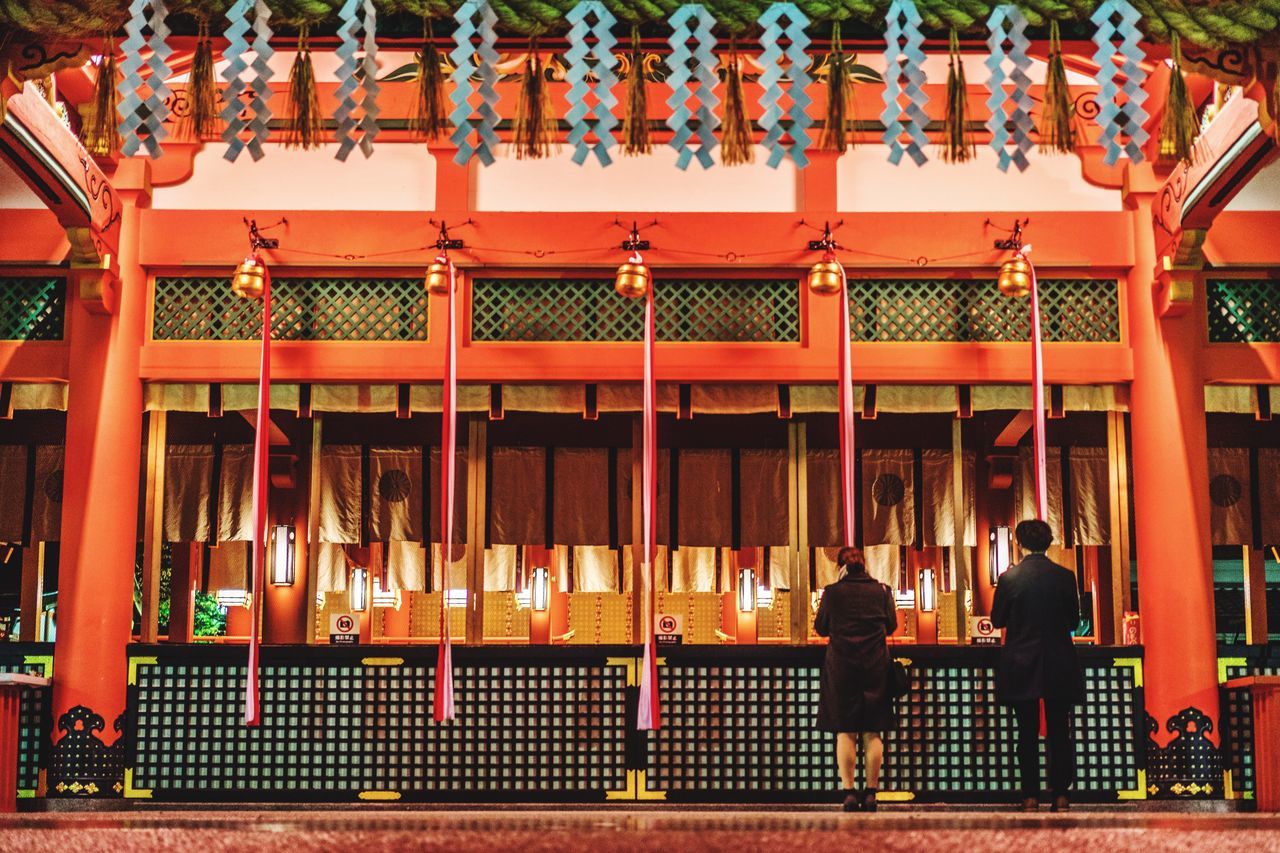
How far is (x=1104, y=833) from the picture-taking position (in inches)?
143

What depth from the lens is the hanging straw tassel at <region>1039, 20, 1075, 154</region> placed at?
6.17 meters

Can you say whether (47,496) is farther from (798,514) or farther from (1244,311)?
(1244,311)

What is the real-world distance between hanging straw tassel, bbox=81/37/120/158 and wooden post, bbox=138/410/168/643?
4417mm

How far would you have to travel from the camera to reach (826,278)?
9.84m

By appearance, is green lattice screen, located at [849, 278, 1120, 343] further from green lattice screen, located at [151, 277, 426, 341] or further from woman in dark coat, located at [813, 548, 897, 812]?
green lattice screen, located at [151, 277, 426, 341]

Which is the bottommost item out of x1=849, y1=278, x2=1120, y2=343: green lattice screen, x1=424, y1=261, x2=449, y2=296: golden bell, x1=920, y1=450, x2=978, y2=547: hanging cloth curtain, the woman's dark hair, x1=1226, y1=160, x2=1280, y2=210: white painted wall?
the woman's dark hair

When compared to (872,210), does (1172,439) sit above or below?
below

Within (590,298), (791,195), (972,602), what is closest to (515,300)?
(590,298)

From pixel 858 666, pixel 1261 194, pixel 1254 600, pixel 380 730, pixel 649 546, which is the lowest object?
pixel 380 730

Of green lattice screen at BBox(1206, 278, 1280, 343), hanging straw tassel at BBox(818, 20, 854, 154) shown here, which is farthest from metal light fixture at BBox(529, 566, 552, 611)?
hanging straw tassel at BBox(818, 20, 854, 154)

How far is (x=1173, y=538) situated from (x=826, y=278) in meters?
3.07

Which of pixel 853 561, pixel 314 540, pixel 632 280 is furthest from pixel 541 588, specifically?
pixel 853 561

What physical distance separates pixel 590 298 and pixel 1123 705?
4.76 meters

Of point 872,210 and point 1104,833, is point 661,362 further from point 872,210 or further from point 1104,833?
point 1104,833
